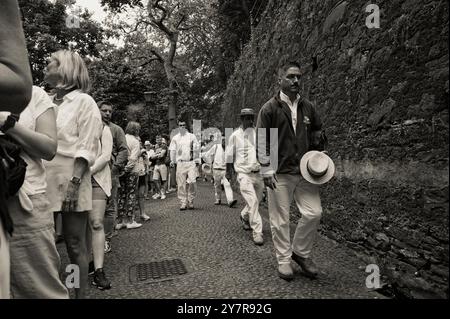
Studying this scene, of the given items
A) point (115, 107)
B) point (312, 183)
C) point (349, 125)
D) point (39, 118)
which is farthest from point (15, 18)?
point (115, 107)

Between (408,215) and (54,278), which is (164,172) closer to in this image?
(408,215)

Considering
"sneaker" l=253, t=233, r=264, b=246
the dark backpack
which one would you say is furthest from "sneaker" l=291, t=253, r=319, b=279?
the dark backpack

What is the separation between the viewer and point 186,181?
394 inches

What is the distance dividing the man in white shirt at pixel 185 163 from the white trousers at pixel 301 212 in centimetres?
541

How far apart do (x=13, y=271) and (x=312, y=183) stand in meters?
3.16

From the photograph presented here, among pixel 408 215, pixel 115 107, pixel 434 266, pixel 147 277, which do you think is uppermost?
pixel 115 107

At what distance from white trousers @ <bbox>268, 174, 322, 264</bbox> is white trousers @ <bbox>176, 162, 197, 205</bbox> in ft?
17.7

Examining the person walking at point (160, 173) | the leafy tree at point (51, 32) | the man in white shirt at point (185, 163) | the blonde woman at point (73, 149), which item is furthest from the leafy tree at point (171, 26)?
the blonde woman at point (73, 149)

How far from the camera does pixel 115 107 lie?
20.6 metres

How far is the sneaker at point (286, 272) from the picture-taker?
413 centimetres

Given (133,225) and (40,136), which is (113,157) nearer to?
(133,225)

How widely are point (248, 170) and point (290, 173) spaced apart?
2320 mm

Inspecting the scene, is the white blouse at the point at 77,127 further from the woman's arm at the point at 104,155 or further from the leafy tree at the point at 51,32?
the leafy tree at the point at 51,32

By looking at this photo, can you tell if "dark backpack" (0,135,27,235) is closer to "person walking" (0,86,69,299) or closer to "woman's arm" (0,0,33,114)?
"person walking" (0,86,69,299)
